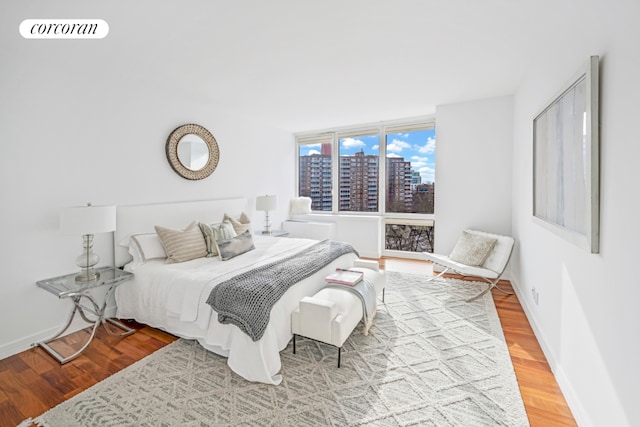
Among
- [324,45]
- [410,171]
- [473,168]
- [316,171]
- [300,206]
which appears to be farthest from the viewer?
[316,171]

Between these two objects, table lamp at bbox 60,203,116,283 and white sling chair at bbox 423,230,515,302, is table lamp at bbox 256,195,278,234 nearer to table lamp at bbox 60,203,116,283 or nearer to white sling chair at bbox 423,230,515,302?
table lamp at bbox 60,203,116,283


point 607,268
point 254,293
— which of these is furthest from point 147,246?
point 607,268

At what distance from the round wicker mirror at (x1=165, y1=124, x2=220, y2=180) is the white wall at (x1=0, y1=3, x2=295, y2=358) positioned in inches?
4.7

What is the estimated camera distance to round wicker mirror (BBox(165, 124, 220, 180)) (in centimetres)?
365

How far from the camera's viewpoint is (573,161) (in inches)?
67.2

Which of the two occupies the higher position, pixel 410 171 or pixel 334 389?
pixel 410 171

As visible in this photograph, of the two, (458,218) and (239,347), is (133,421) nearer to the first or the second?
(239,347)

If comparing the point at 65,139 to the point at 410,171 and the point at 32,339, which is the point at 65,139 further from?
the point at 410,171

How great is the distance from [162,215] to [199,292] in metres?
1.54

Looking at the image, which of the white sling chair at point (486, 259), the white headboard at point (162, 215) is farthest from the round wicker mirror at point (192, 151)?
the white sling chair at point (486, 259)

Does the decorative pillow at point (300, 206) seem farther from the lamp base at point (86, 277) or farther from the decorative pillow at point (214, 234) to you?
the lamp base at point (86, 277)

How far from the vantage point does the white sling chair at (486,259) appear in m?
3.36

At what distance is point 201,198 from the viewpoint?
13.4 feet

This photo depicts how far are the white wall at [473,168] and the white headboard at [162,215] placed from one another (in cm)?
330
